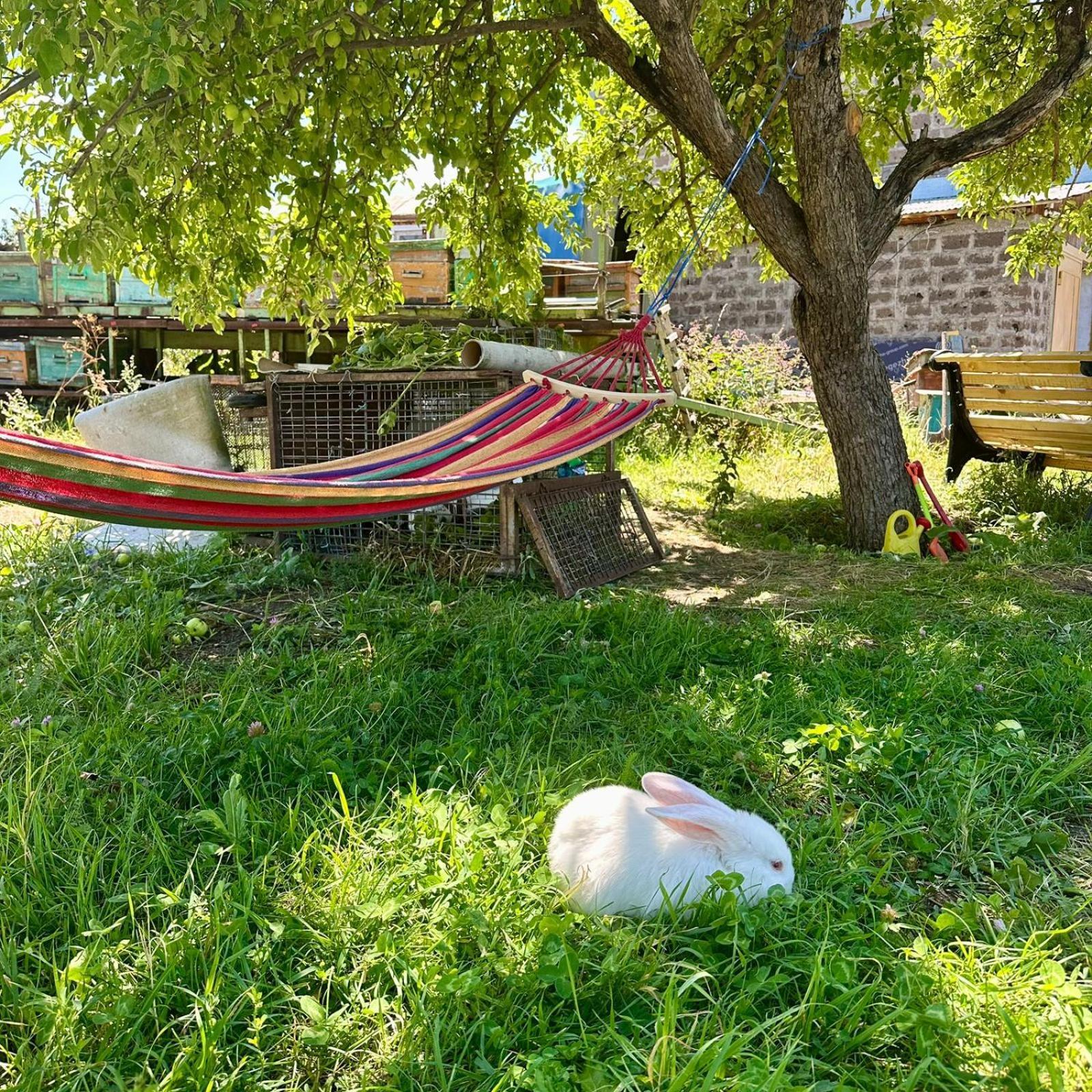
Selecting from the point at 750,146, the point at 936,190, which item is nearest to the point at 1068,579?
the point at 750,146

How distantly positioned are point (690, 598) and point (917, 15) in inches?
129

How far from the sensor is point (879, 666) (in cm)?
254

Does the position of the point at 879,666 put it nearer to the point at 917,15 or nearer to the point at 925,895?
the point at 925,895

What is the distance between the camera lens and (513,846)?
159 cm

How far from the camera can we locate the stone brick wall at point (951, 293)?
8945 mm

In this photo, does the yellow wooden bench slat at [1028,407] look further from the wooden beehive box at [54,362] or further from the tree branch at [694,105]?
the wooden beehive box at [54,362]

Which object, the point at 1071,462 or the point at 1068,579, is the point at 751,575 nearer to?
the point at 1068,579

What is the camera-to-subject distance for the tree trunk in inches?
162

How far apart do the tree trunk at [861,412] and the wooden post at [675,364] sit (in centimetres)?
70

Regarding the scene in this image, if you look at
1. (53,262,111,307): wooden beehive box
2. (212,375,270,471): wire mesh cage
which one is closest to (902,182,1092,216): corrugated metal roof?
(212,375,270,471): wire mesh cage

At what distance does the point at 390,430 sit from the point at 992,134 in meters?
2.90

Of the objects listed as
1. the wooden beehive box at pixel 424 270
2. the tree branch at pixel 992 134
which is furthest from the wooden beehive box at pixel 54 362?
the tree branch at pixel 992 134

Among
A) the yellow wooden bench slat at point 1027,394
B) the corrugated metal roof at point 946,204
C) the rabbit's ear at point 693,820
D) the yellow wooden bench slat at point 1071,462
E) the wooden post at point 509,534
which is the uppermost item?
the corrugated metal roof at point 946,204

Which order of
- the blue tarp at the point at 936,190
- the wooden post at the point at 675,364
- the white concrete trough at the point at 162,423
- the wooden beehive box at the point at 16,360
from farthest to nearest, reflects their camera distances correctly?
1. the blue tarp at the point at 936,190
2. the wooden beehive box at the point at 16,360
3. the wooden post at the point at 675,364
4. the white concrete trough at the point at 162,423
